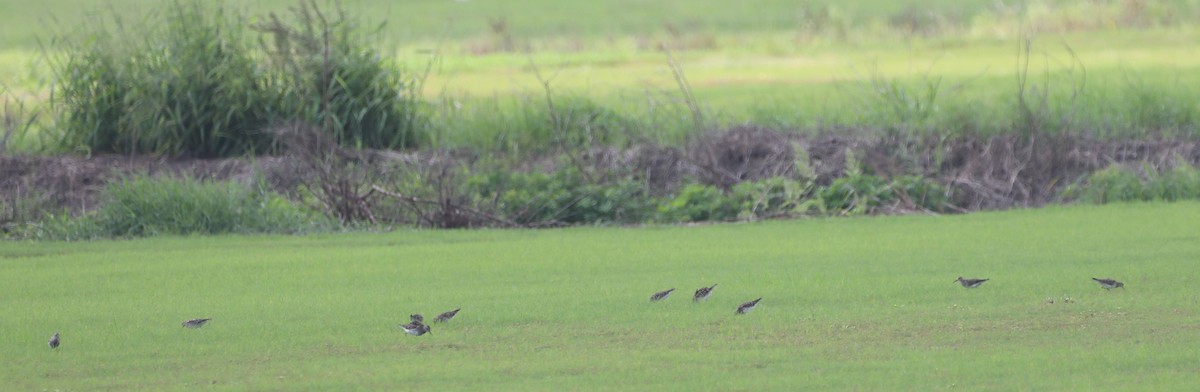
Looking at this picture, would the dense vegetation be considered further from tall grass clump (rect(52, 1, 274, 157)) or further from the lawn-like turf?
the lawn-like turf

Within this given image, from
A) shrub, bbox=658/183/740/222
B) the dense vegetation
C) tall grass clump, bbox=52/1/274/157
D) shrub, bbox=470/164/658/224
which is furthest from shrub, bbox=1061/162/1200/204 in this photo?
tall grass clump, bbox=52/1/274/157

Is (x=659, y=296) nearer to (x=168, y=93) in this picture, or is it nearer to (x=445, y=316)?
(x=445, y=316)

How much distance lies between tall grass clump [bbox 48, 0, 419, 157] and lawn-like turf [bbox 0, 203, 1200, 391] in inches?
158

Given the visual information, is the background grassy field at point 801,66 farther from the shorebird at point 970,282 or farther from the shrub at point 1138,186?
the shorebird at point 970,282

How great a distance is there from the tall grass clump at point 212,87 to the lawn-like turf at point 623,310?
4.01 meters

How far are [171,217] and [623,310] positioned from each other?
545 cm

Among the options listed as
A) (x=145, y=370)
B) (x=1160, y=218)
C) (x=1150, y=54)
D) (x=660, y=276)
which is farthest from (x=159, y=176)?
(x=1150, y=54)

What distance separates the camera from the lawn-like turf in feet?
21.1

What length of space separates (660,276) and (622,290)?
2.14ft

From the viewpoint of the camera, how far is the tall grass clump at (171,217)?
12.1 meters

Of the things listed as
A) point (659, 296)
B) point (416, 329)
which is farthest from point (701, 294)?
point (416, 329)

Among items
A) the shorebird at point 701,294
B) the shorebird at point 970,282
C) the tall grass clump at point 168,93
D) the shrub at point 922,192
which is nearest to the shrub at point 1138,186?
the shrub at point 922,192

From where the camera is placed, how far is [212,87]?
1548 cm

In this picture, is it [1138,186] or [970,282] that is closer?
[970,282]
